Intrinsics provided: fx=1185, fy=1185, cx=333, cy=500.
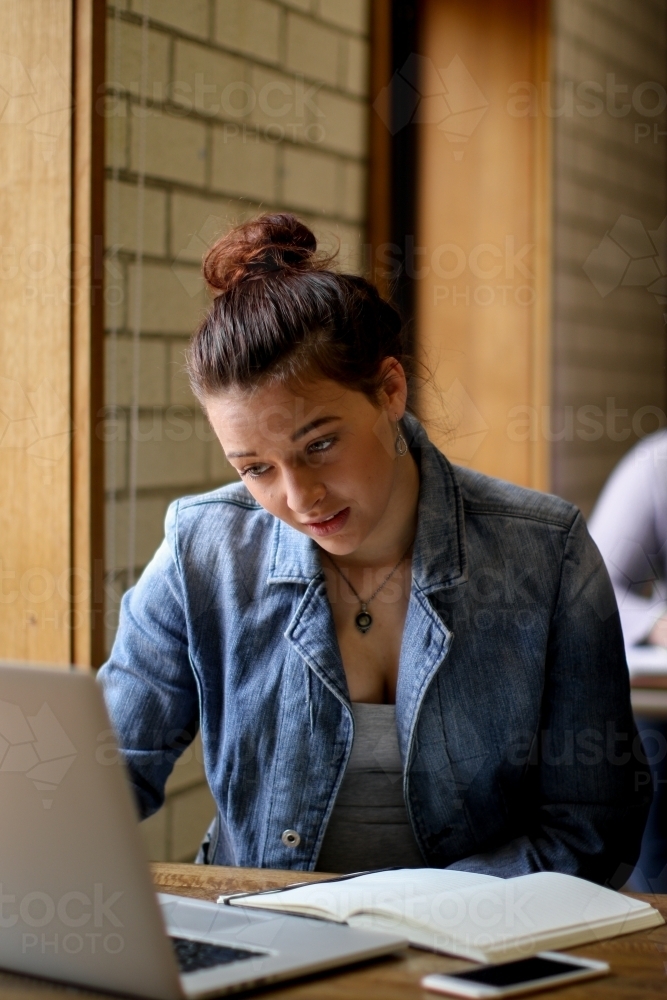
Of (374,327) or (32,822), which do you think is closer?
(32,822)

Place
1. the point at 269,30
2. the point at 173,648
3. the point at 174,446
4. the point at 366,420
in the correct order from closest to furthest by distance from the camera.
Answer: the point at 366,420
the point at 173,648
the point at 174,446
the point at 269,30

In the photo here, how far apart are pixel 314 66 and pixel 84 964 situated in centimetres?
227

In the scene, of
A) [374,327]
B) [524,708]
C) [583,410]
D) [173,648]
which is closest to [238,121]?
[374,327]

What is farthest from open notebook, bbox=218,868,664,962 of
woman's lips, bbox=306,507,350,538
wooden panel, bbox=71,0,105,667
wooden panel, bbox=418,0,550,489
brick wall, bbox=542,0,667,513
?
brick wall, bbox=542,0,667,513

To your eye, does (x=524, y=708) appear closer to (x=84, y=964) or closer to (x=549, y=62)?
(x=84, y=964)

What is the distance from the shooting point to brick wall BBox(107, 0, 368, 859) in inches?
→ 82.0

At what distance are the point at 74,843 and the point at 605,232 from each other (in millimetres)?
3571

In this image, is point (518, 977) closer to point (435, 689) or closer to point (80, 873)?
point (80, 873)

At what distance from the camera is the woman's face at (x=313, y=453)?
4.32 feet

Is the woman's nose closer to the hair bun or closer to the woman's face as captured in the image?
the woman's face

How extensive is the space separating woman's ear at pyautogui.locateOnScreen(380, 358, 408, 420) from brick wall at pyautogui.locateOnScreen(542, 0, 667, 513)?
2.14 metres

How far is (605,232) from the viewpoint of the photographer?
401cm

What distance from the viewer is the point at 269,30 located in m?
2.53

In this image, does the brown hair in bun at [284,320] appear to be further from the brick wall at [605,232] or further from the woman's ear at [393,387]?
the brick wall at [605,232]
